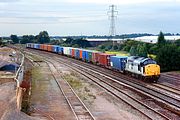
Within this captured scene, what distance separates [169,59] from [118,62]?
853 centimetres

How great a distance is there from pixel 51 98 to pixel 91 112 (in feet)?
22.1

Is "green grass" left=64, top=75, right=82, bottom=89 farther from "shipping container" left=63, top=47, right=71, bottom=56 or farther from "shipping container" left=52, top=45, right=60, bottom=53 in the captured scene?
"shipping container" left=52, top=45, right=60, bottom=53

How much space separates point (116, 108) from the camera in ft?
87.2

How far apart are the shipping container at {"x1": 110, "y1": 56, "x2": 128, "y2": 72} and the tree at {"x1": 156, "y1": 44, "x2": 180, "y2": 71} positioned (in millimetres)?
6645

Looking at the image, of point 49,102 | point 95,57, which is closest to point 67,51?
point 95,57

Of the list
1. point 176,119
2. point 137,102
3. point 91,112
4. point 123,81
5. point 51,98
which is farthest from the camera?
point 123,81

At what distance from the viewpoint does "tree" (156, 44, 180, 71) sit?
5465cm

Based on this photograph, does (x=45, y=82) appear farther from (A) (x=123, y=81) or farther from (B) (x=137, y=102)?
(B) (x=137, y=102)

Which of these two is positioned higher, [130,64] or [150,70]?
[130,64]

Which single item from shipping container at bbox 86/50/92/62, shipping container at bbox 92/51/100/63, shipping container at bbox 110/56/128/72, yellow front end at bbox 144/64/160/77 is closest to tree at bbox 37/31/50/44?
shipping container at bbox 86/50/92/62

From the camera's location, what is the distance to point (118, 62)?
49.9m

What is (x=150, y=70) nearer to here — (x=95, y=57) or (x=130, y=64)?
(x=130, y=64)

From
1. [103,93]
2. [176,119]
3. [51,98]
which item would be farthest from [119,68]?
[176,119]

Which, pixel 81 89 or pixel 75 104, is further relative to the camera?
pixel 81 89
